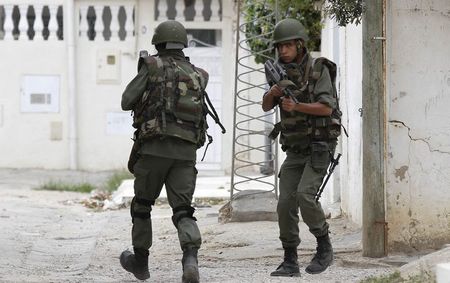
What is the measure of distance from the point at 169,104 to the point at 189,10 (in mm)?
12654

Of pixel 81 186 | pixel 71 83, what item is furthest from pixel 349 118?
pixel 71 83

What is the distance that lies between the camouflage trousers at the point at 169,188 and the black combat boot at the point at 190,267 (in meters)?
0.04

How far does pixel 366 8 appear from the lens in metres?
8.15

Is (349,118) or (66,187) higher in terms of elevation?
(349,118)

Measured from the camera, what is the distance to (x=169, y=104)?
7086 mm

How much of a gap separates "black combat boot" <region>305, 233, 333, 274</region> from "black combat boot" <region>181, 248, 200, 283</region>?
90cm

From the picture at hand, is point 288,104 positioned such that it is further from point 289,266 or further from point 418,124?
point 418,124

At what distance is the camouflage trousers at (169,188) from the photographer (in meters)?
7.15

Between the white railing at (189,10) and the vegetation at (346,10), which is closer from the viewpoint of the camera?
the vegetation at (346,10)

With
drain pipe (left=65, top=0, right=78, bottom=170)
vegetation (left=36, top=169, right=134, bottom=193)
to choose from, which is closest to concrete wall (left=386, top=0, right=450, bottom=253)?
vegetation (left=36, top=169, right=134, bottom=193)

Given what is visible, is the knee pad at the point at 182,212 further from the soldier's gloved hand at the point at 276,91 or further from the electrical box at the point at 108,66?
the electrical box at the point at 108,66

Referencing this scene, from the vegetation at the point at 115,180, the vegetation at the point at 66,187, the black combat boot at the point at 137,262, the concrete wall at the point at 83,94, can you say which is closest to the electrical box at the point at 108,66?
the concrete wall at the point at 83,94

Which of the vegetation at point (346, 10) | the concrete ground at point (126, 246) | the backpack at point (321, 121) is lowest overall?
the concrete ground at point (126, 246)

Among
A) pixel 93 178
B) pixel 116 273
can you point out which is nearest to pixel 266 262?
pixel 116 273
